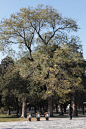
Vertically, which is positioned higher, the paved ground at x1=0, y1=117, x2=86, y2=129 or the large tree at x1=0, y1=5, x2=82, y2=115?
the large tree at x1=0, y1=5, x2=82, y2=115

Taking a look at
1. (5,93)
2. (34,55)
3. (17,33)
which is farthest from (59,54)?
(5,93)

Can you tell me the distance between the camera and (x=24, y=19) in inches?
1294

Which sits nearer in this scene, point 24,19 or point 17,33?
point 24,19

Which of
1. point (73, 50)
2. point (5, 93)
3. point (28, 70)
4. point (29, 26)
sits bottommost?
point (5, 93)

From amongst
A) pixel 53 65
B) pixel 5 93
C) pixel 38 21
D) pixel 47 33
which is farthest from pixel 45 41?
pixel 5 93

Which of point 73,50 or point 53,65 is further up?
point 73,50

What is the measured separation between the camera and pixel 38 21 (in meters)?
33.7

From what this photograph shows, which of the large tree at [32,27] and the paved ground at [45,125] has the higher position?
the large tree at [32,27]

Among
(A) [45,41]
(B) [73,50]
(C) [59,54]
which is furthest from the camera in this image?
(A) [45,41]

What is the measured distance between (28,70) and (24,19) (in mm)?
8834

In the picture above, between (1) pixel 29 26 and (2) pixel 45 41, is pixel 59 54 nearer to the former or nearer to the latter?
(2) pixel 45 41

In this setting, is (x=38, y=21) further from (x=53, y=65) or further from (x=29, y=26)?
(x=53, y=65)

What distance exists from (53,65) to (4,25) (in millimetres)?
11576

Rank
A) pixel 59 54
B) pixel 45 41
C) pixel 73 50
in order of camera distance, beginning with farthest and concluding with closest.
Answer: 1. pixel 45 41
2. pixel 73 50
3. pixel 59 54
